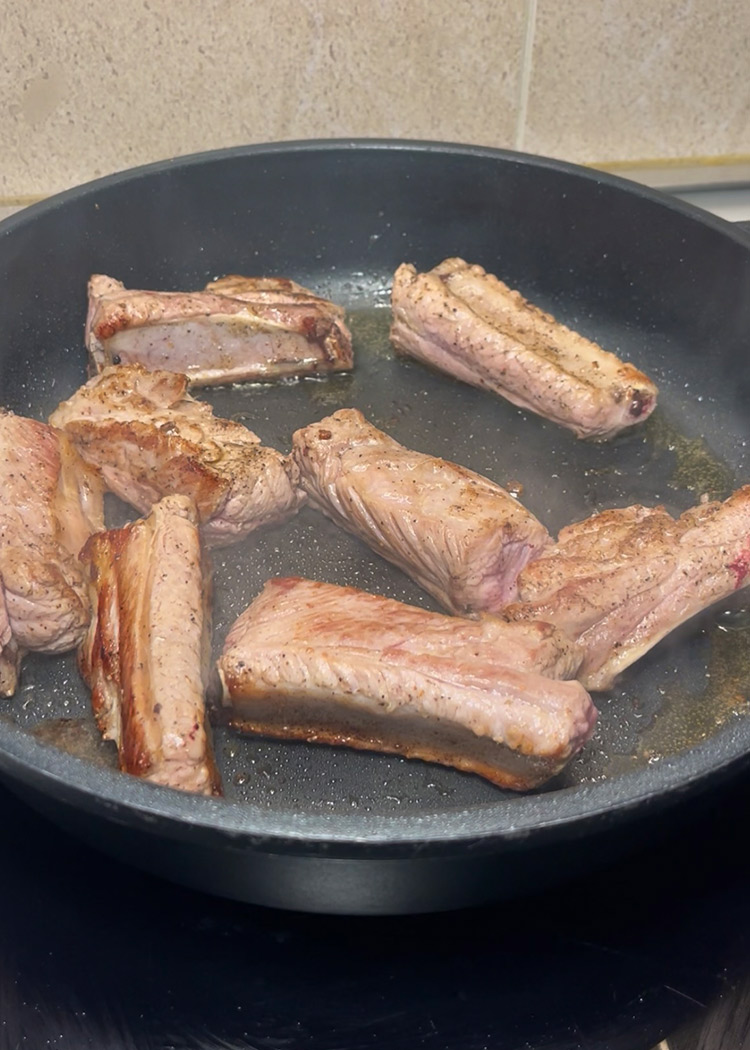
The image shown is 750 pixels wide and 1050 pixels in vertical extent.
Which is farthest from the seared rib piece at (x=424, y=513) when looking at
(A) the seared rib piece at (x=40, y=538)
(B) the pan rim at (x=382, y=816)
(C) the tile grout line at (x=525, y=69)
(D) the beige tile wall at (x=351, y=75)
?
(C) the tile grout line at (x=525, y=69)

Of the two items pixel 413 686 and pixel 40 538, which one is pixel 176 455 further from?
pixel 413 686

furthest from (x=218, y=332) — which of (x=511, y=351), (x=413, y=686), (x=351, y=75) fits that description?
(x=413, y=686)

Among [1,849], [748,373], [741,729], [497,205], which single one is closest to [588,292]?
[497,205]

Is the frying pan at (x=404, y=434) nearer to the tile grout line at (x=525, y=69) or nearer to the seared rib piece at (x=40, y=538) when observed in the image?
the seared rib piece at (x=40, y=538)

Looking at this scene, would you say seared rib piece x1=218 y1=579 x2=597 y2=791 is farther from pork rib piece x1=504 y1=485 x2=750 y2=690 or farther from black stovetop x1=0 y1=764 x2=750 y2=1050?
black stovetop x1=0 y1=764 x2=750 y2=1050

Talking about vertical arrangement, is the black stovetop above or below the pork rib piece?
below

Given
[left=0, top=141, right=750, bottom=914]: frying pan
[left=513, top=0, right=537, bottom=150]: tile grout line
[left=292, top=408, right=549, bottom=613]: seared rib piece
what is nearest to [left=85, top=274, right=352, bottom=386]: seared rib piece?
[left=0, top=141, right=750, bottom=914]: frying pan
